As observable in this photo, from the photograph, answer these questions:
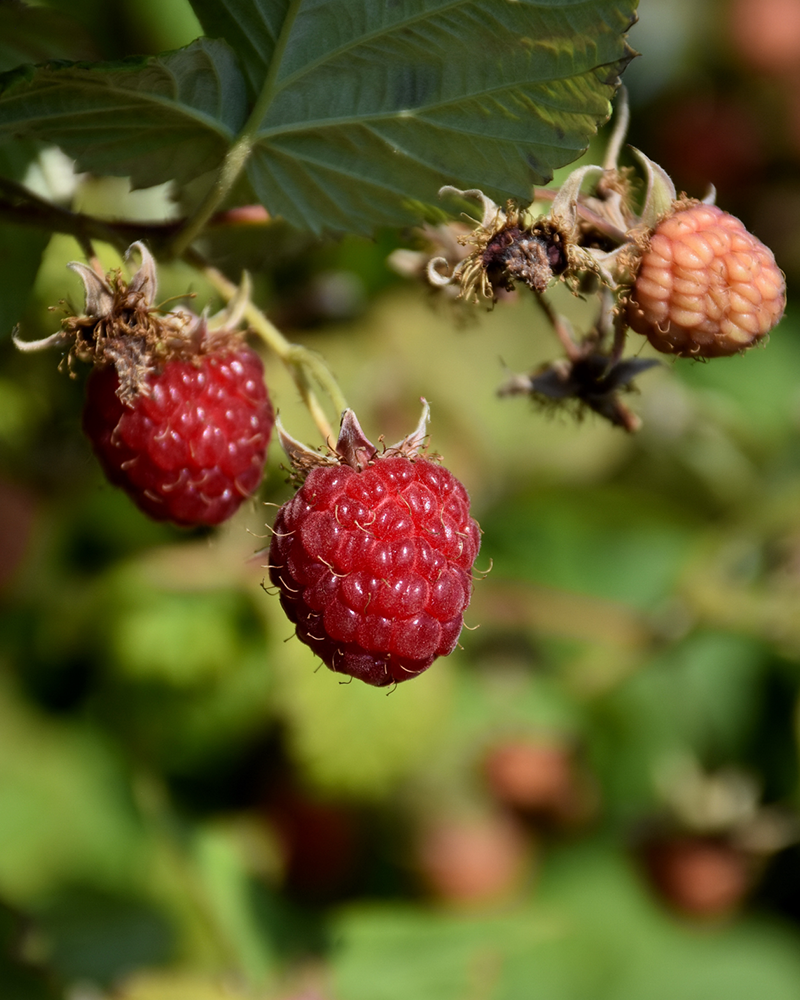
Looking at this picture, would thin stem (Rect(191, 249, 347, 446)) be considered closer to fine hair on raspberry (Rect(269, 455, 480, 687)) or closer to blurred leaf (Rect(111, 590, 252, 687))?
fine hair on raspberry (Rect(269, 455, 480, 687))

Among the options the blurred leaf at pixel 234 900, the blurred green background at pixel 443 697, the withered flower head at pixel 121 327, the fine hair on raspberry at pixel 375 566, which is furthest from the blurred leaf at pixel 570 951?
the withered flower head at pixel 121 327

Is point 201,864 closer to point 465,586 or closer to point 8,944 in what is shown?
point 8,944

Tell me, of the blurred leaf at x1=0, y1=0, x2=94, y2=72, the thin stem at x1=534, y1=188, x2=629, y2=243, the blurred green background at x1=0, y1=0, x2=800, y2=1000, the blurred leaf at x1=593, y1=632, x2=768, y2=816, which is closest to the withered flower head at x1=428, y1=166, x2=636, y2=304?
the thin stem at x1=534, y1=188, x2=629, y2=243

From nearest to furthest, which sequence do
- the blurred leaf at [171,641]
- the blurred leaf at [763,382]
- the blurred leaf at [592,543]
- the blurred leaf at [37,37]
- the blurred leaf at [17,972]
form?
the blurred leaf at [37,37] → the blurred leaf at [17,972] → the blurred leaf at [171,641] → the blurred leaf at [592,543] → the blurred leaf at [763,382]

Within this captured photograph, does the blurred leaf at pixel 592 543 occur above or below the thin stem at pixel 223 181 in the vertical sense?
below

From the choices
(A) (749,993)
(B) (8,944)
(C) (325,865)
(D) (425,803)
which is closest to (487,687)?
(D) (425,803)

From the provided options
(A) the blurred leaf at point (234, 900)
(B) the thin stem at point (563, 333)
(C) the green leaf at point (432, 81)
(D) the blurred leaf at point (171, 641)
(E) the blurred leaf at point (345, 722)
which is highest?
(C) the green leaf at point (432, 81)

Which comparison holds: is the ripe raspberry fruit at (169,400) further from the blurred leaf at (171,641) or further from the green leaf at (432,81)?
the blurred leaf at (171,641)
